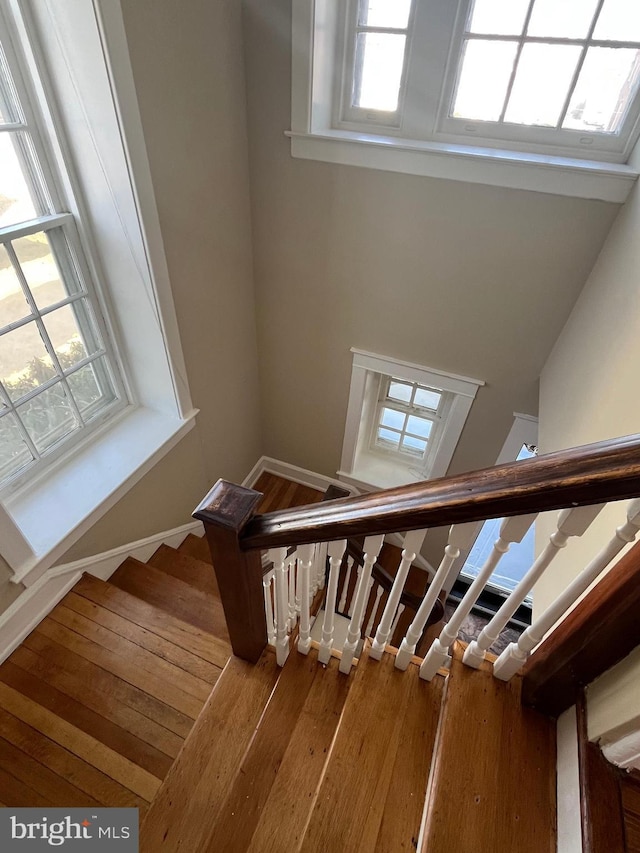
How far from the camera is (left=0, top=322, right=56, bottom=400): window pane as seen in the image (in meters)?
1.80

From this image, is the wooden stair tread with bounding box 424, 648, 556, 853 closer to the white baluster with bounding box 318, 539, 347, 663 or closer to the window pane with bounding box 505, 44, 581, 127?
the white baluster with bounding box 318, 539, 347, 663

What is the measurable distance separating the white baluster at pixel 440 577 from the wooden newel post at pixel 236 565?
410 mm

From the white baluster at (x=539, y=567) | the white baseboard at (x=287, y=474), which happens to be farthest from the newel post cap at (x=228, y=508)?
the white baseboard at (x=287, y=474)

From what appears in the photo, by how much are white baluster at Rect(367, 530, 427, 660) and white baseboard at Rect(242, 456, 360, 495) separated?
244 centimetres

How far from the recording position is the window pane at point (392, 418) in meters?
3.30

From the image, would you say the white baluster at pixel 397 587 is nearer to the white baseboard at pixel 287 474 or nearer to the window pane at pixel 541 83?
the window pane at pixel 541 83

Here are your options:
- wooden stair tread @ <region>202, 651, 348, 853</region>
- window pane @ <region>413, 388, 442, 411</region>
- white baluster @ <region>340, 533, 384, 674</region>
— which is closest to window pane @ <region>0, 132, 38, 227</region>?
white baluster @ <region>340, 533, 384, 674</region>

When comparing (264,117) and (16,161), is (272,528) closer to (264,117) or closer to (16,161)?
(16,161)

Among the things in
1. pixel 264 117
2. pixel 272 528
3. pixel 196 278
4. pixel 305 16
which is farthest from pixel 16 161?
pixel 272 528

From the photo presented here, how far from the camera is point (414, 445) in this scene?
3.39 metres

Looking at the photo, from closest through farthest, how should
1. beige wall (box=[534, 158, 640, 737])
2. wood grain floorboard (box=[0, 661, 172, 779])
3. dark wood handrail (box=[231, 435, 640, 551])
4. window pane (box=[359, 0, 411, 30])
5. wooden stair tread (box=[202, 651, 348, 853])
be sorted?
dark wood handrail (box=[231, 435, 640, 551]), beige wall (box=[534, 158, 640, 737]), wooden stair tread (box=[202, 651, 348, 853]), wood grain floorboard (box=[0, 661, 172, 779]), window pane (box=[359, 0, 411, 30])

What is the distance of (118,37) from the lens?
1.51 metres

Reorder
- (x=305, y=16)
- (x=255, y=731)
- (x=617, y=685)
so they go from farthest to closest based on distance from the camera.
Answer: (x=305, y=16) → (x=255, y=731) → (x=617, y=685)

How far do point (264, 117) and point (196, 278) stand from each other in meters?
0.88
